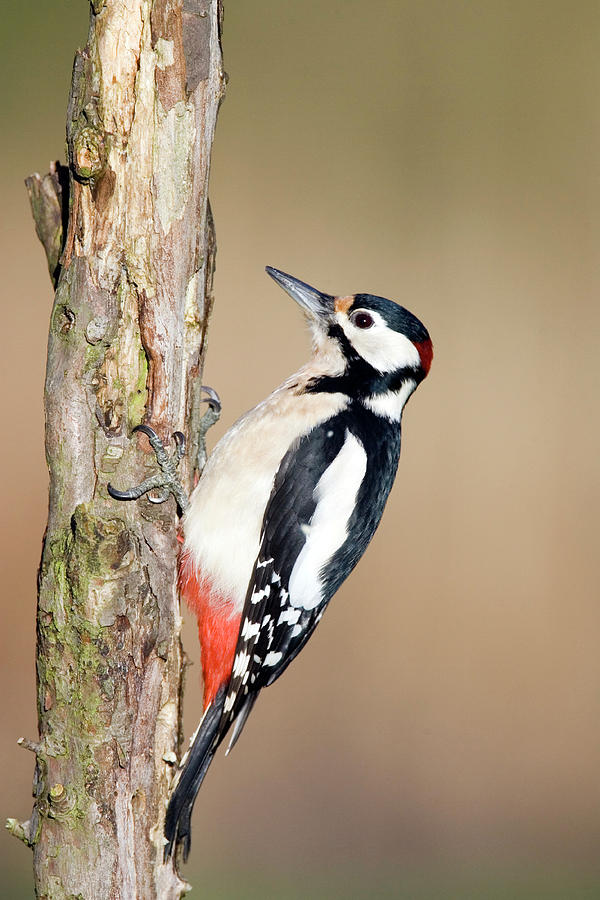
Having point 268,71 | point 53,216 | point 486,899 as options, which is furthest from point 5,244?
point 486,899

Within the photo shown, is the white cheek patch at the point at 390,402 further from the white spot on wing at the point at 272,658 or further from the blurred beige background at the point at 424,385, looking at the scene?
the blurred beige background at the point at 424,385

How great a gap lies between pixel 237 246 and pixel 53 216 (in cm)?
202

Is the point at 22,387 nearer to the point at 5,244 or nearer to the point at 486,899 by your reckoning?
the point at 5,244

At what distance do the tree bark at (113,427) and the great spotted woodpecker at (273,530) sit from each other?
0.25 metres

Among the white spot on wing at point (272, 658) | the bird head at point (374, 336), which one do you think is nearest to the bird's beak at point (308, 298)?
the bird head at point (374, 336)

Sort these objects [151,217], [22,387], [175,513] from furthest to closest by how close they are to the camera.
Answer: [22,387] → [175,513] → [151,217]

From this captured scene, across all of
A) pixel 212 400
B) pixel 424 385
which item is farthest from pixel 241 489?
pixel 424 385

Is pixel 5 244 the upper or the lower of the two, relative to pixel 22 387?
upper

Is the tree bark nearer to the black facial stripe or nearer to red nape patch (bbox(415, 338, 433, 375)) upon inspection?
the black facial stripe

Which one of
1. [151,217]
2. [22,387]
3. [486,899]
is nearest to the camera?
[151,217]

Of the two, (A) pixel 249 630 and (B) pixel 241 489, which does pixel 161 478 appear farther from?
(A) pixel 249 630

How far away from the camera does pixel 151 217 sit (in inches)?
72.6

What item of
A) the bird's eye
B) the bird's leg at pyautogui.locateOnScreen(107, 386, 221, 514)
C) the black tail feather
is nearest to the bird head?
the bird's eye

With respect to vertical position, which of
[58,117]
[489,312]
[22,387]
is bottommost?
[22,387]
